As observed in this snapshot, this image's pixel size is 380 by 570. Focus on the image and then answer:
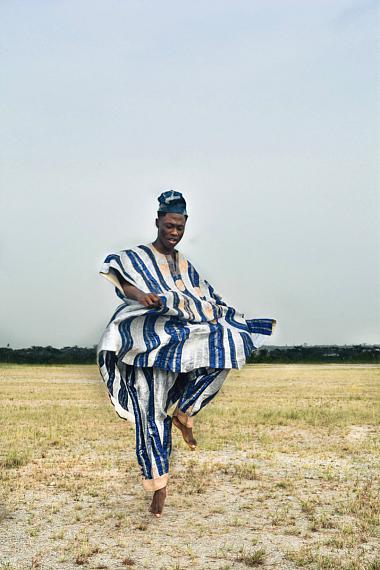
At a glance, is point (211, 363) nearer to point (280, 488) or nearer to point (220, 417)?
point (280, 488)

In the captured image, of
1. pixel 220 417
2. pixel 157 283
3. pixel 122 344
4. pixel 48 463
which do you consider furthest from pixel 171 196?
pixel 220 417

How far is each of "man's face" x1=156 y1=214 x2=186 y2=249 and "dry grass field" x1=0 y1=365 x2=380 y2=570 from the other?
137cm

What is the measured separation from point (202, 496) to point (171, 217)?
2.91 m

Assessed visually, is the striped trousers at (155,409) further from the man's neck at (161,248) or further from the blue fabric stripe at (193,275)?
the man's neck at (161,248)

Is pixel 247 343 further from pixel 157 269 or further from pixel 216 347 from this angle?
pixel 157 269

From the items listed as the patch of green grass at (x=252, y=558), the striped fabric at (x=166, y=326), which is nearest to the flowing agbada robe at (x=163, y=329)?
the striped fabric at (x=166, y=326)

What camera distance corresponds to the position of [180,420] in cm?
721

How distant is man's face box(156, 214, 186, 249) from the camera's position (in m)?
7.03

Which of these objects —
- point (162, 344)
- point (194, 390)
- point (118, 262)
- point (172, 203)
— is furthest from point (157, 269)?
point (194, 390)

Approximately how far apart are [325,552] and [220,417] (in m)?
9.27

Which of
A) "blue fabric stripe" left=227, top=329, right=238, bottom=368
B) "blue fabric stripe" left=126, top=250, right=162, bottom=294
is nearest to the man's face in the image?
"blue fabric stripe" left=126, top=250, right=162, bottom=294

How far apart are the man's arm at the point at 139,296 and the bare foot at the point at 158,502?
5.35 ft

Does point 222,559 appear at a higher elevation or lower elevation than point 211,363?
lower

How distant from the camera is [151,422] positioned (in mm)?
6969
